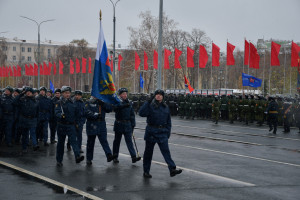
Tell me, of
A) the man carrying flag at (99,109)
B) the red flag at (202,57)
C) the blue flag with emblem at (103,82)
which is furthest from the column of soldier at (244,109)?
the man carrying flag at (99,109)

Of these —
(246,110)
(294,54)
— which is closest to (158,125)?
(246,110)

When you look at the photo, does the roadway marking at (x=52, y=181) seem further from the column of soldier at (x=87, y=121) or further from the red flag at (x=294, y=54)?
the red flag at (x=294, y=54)

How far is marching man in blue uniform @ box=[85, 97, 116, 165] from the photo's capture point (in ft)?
31.5

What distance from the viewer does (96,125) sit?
380 inches

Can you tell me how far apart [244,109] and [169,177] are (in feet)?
51.8

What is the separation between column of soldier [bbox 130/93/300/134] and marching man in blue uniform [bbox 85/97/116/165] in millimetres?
10514

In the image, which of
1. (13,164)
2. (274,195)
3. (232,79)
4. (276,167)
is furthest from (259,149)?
(232,79)

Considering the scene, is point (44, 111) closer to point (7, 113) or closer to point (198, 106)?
point (7, 113)

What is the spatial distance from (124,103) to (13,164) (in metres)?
2.81

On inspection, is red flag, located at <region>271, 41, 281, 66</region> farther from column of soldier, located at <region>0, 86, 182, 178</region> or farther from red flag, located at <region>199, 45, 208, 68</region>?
column of soldier, located at <region>0, 86, 182, 178</region>

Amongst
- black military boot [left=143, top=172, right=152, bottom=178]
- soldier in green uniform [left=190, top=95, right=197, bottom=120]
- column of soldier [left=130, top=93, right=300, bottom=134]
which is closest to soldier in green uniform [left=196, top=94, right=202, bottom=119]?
column of soldier [left=130, top=93, right=300, bottom=134]

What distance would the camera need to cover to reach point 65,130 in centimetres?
948

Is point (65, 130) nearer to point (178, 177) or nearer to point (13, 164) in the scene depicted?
point (13, 164)

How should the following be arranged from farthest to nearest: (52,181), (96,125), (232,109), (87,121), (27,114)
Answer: (232,109) → (27,114) → (87,121) → (96,125) → (52,181)
